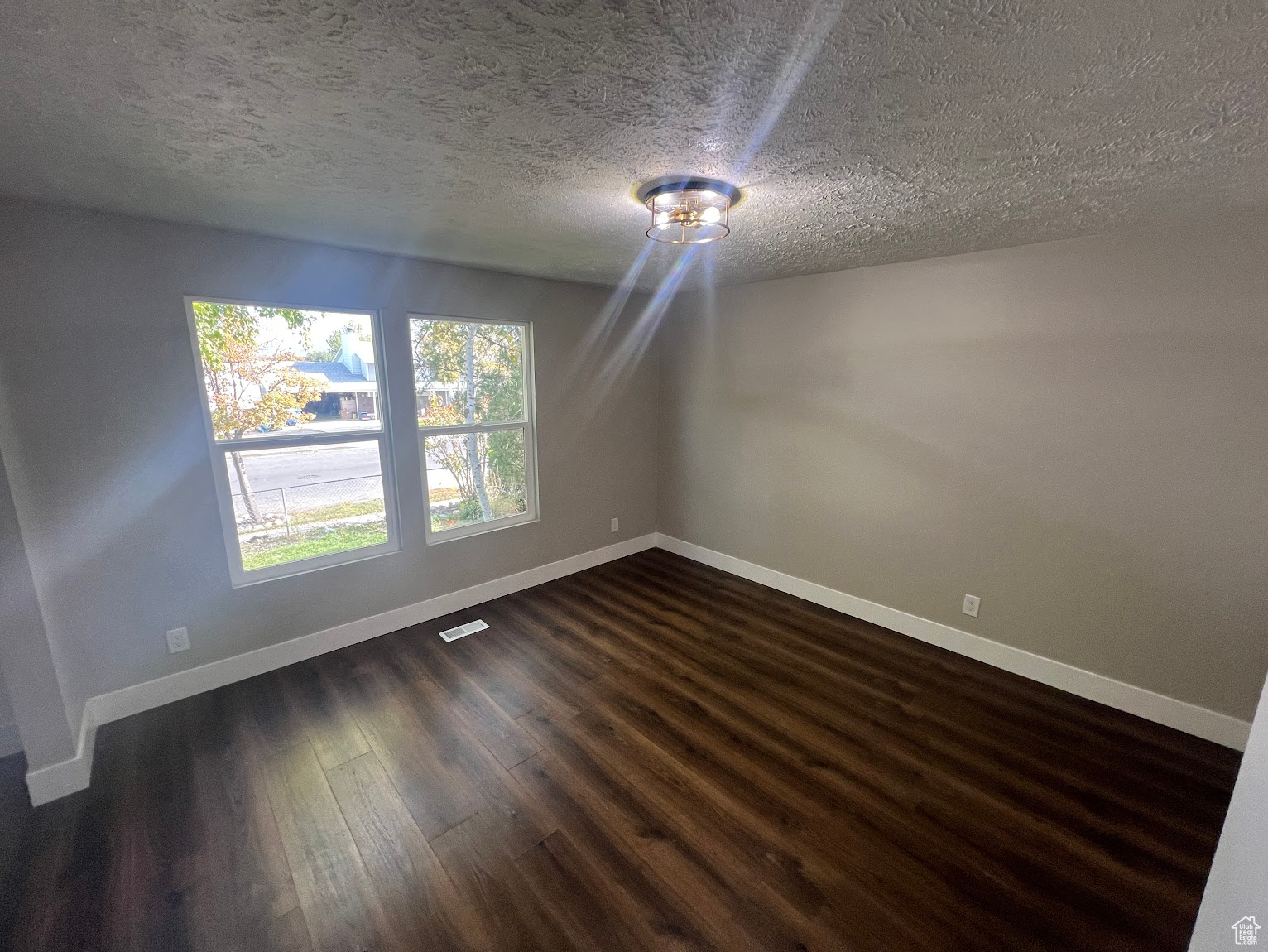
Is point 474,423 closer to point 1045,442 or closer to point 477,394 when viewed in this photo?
point 477,394

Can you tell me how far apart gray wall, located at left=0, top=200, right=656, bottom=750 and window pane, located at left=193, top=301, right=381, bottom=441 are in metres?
0.10

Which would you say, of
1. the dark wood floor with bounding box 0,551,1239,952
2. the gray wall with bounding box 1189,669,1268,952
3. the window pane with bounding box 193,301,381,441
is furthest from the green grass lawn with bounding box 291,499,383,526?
the gray wall with bounding box 1189,669,1268,952

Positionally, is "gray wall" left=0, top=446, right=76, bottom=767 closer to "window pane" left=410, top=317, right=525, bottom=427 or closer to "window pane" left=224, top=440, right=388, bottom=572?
"window pane" left=224, top=440, right=388, bottom=572

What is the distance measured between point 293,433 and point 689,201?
2.33m

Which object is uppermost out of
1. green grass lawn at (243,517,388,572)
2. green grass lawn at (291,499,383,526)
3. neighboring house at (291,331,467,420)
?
neighboring house at (291,331,467,420)

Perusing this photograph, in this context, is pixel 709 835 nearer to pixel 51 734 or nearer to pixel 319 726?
pixel 319 726

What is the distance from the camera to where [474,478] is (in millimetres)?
3436

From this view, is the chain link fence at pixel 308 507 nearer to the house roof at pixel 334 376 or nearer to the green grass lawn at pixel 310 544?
the green grass lawn at pixel 310 544

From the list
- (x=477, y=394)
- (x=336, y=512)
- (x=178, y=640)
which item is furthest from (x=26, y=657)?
(x=477, y=394)

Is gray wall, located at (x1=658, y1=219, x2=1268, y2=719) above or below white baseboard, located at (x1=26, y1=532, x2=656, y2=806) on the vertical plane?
above

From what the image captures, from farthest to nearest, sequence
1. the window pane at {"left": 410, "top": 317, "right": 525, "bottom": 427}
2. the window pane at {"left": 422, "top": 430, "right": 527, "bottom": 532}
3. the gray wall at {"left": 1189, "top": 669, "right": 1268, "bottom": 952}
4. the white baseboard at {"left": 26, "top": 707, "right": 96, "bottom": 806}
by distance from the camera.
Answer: the window pane at {"left": 422, "top": 430, "right": 527, "bottom": 532} < the window pane at {"left": 410, "top": 317, "right": 525, "bottom": 427} < the white baseboard at {"left": 26, "top": 707, "right": 96, "bottom": 806} < the gray wall at {"left": 1189, "top": 669, "right": 1268, "bottom": 952}

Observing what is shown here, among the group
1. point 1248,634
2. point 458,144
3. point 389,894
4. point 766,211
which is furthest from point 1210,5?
point 389,894

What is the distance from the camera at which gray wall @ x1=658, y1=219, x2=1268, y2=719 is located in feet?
6.70

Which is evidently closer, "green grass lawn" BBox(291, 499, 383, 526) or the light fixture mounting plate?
the light fixture mounting plate
